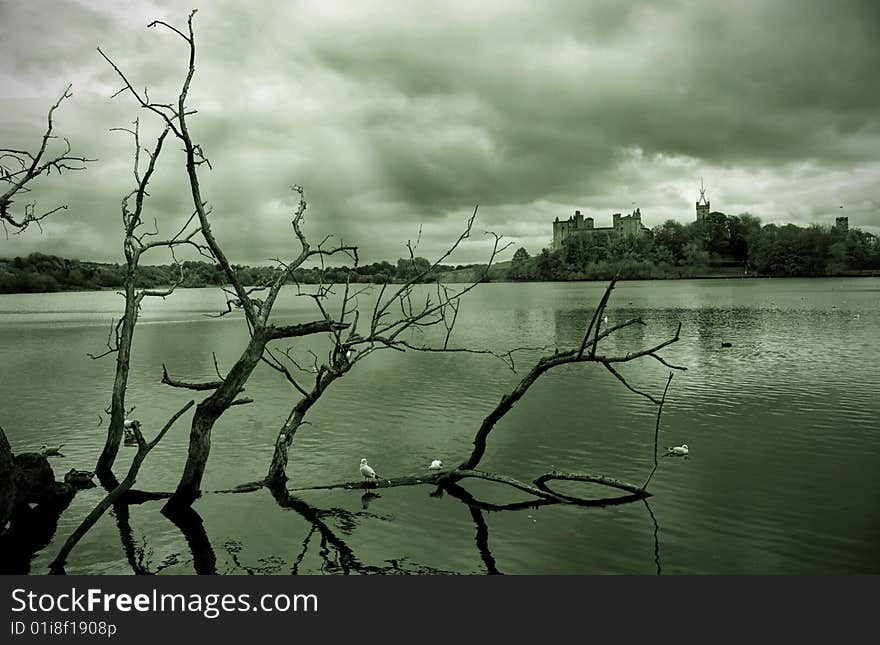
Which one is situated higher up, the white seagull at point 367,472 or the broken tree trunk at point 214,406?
the broken tree trunk at point 214,406

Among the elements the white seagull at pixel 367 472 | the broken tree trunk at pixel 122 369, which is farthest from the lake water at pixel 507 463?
the broken tree trunk at pixel 122 369

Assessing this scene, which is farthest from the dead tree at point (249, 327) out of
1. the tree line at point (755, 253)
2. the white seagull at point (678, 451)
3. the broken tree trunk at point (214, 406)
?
the tree line at point (755, 253)

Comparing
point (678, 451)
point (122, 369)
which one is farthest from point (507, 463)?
point (122, 369)

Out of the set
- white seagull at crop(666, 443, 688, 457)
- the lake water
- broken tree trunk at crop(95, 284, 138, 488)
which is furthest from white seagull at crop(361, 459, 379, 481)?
white seagull at crop(666, 443, 688, 457)

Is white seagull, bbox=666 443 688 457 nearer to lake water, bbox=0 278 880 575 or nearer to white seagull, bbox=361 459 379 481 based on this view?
lake water, bbox=0 278 880 575

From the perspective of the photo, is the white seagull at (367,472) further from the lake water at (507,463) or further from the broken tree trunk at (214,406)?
the broken tree trunk at (214,406)

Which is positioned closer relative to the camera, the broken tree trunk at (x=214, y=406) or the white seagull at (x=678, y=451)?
the broken tree trunk at (x=214, y=406)

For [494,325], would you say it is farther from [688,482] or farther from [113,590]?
[113,590]

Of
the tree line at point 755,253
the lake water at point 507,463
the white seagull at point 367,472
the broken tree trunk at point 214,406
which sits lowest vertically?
the lake water at point 507,463

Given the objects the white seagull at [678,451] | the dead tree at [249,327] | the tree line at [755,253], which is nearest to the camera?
the dead tree at [249,327]

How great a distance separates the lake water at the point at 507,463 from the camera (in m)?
10.1

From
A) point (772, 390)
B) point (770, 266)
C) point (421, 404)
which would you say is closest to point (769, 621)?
point (421, 404)

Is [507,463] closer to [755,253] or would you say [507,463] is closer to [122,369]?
[122,369]

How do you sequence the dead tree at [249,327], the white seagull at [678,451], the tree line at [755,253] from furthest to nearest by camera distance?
the tree line at [755,253] → the white seagull at [678,451] → the dead tree at [249,327]
